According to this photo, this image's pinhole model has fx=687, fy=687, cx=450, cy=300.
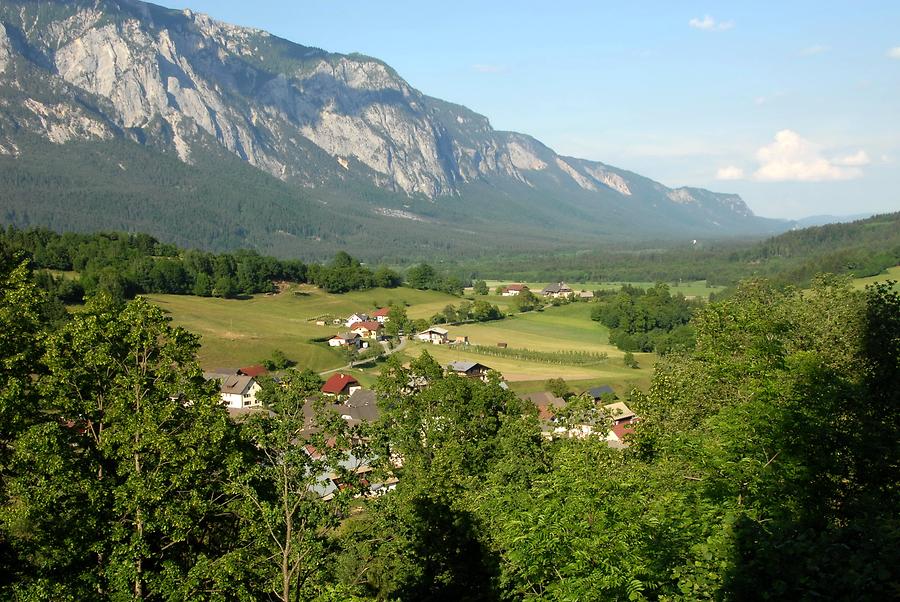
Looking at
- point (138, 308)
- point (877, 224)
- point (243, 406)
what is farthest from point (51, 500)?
point (877, 224)

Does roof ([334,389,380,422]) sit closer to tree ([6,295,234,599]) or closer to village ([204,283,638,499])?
village ([204,283,638,499])

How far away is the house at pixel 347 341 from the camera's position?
82994mm

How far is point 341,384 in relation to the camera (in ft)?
208

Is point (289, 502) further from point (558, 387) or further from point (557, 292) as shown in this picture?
point (557, 292)

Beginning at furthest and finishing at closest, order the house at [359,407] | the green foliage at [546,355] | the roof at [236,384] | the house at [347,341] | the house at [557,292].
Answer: the house at [557,292] < the house at [347,341] < the green foliage at [546,355] < the roof at [236,384] < the house at [359,407]

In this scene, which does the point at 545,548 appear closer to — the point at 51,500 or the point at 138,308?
the point at 51,500

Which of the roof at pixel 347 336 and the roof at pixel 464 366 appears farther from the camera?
the roof at pixel 347 336

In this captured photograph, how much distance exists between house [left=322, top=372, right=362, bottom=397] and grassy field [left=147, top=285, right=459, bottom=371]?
9.16 meters

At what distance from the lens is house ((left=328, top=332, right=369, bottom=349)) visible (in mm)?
82994

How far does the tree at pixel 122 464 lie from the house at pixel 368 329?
248 feet

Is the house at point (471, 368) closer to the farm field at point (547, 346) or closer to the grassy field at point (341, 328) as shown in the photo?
the farm field at point (547, 346)

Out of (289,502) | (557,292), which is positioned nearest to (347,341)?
(557,292)

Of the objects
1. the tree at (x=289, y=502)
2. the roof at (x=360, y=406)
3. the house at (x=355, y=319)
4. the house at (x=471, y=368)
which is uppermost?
the tree at (x=289, y=502)

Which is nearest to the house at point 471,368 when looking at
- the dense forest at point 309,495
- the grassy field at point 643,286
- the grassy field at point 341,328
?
the grassy field at point 341,328
